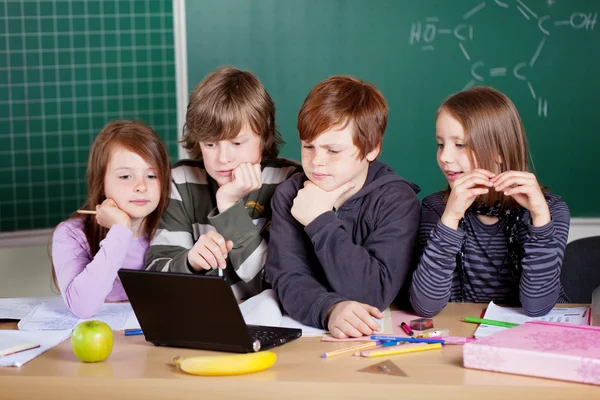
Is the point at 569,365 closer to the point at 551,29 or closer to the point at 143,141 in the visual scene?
the point at 143,141

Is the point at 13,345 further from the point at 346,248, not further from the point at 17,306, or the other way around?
the point at 346,248

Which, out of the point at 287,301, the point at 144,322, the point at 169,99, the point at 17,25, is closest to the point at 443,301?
the point at 287,301

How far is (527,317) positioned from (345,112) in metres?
0.64

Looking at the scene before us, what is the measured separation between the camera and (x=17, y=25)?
3.29 m

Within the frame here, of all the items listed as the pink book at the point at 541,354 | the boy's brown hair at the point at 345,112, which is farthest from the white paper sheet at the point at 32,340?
the pink book at the point at 541,354

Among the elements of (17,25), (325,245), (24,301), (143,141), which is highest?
(17,25)

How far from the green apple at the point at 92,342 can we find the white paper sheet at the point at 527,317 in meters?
0.78

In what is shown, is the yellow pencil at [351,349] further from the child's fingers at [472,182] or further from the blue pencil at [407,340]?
the child's fingers at [472,182]

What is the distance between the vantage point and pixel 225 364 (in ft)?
4.97

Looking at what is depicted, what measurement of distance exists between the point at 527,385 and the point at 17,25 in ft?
8.51

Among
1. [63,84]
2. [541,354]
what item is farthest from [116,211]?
[63,84]

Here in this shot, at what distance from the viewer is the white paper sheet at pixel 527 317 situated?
1865 mm

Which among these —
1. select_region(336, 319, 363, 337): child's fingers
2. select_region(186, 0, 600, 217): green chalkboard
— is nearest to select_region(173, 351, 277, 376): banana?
select_region(336, 319, 363, 337): child's fingers

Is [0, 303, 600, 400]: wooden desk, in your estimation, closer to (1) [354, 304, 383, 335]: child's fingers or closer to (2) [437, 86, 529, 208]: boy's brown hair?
(1) [354, 304, 383, 335]: child's fingers
